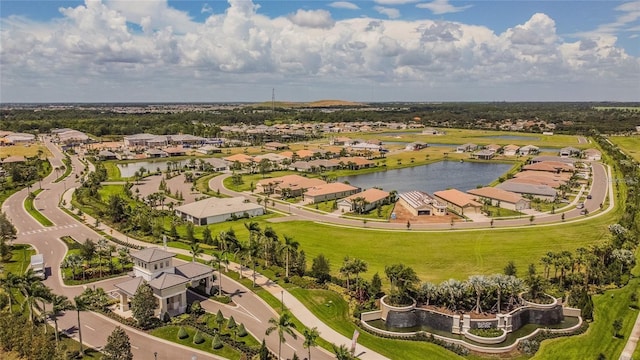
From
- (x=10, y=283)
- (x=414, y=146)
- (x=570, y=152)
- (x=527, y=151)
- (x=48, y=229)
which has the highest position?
(x=570, y=152)

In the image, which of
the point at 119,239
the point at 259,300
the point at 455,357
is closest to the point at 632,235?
the point at 455,357

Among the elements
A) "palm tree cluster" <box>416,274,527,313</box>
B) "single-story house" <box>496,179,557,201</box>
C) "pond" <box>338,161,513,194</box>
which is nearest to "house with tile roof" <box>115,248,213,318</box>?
"palm tree cluster" <box>416,274,527,313</box>

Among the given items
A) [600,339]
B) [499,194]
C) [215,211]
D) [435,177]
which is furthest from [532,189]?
[215,211]

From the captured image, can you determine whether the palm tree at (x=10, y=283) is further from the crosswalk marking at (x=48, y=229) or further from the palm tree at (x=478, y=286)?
the palm tree at (x=478, y=286)

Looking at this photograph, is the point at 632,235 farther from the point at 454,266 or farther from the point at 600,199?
the point at 600,199

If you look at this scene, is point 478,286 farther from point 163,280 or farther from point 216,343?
point 163,280

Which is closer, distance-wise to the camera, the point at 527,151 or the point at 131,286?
the point at 131,286
